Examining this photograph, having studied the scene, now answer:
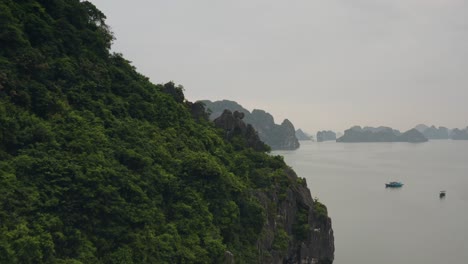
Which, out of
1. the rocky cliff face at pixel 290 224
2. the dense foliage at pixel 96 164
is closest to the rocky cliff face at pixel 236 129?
the rocky cliff face at pixel 290 224

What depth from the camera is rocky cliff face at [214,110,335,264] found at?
27.5m

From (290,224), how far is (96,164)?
62.0ft

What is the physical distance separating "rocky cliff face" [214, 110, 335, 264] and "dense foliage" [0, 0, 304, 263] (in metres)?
1.04

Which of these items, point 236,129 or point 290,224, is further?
point 236,129

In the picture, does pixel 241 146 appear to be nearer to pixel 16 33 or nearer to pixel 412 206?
pixel 16 33

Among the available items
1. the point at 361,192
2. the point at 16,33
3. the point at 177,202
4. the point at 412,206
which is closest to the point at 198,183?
the point at 177,202

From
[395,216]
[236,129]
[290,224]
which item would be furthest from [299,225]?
[395,216]

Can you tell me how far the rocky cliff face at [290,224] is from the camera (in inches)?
1081

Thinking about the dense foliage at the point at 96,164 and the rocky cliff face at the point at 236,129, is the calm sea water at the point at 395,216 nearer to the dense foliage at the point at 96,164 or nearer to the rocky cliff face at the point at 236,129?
the rocky cliff face at the point at 236,129

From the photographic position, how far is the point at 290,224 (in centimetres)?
3209

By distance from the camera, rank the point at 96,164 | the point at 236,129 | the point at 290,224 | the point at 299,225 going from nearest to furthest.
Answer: the point at 96,164 → the point at 290,224 → the point at 299,225 → the point at 236,129

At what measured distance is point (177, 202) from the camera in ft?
70.6

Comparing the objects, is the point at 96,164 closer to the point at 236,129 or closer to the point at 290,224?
the point at 290,224

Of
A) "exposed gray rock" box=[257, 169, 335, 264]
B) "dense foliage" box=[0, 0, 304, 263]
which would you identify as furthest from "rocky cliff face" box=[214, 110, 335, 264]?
"dense foliage" box=[0, 0, 304, 263]
